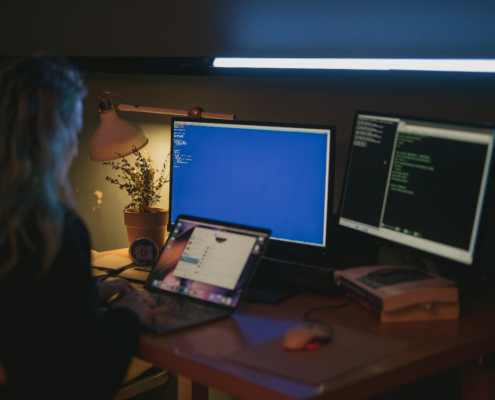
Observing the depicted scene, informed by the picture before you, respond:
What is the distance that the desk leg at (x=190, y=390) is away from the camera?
1197 mm

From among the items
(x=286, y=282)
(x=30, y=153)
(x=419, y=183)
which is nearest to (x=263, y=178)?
(x=286, y=282)

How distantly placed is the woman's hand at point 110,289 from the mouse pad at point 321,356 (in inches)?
16.2

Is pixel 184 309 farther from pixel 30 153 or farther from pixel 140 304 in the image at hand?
pixel 30 153

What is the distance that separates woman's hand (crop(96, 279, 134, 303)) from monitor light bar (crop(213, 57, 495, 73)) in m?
0.88

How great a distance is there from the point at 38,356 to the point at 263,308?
51cm

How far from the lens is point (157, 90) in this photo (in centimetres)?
215

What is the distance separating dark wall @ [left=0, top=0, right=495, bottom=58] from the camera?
1466 mm

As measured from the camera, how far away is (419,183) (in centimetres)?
124

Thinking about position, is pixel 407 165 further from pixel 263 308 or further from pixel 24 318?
pixel 24 318

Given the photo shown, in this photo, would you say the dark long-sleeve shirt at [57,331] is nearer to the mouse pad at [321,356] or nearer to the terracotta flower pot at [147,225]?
the mouse pad at [321,356]

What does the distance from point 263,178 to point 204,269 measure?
0.34 meters

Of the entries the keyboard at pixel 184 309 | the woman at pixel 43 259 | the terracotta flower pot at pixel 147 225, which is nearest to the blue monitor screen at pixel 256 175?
the terracotta flower pot at pixel 147 225

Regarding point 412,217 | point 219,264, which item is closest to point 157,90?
point 219,264

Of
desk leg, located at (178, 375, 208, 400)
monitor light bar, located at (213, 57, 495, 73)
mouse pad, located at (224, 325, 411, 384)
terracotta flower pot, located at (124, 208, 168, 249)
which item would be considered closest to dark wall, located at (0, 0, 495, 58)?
monitor light bar, located at (213, 57, 495, 73)
